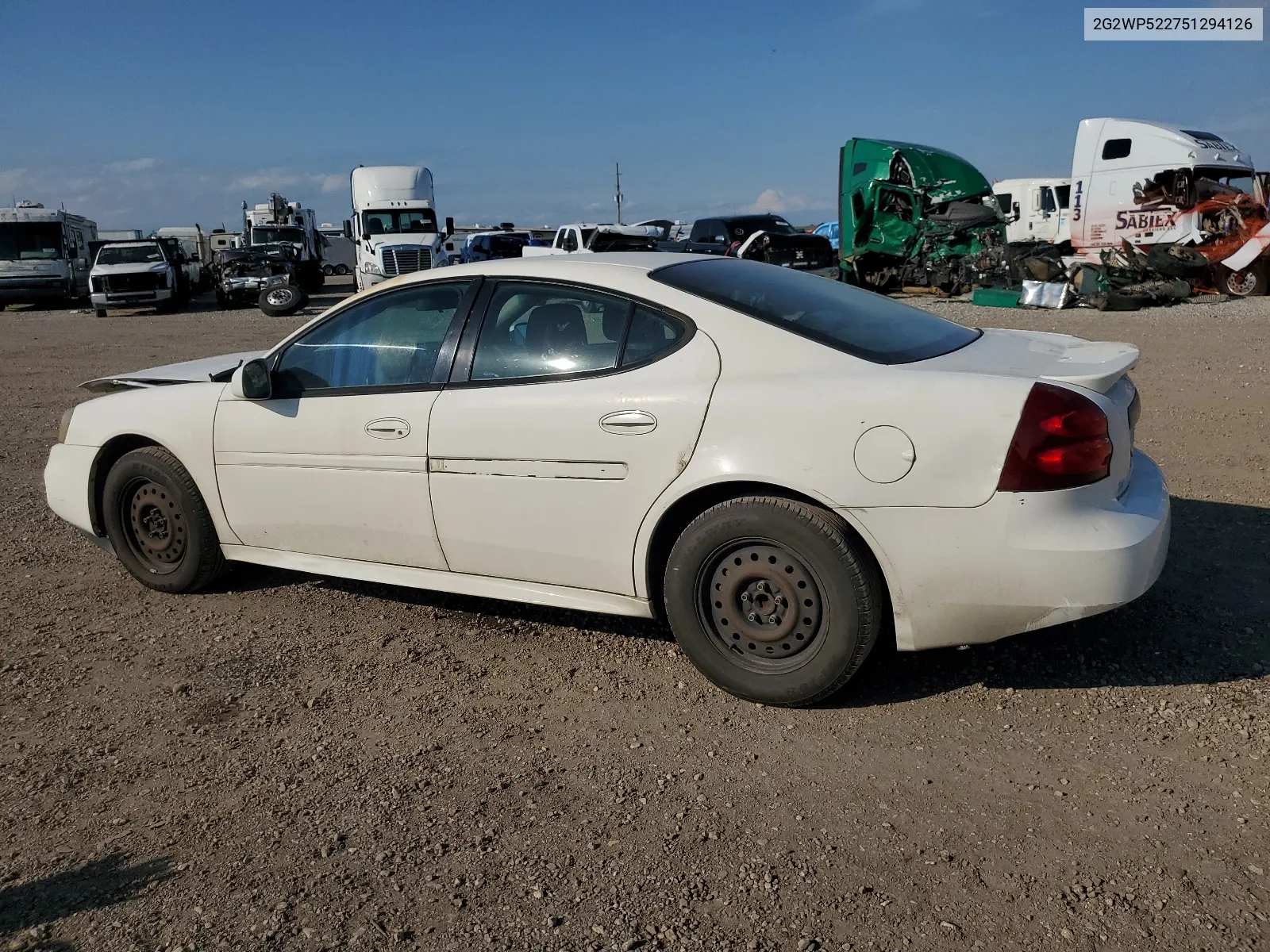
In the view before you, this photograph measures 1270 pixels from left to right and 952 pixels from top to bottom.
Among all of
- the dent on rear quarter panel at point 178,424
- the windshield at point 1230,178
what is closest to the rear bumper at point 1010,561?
the dent on rear quarter panel at point 178,424

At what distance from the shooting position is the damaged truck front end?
21156 mm

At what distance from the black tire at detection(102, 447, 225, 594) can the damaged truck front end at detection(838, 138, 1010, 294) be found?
19.1 meters

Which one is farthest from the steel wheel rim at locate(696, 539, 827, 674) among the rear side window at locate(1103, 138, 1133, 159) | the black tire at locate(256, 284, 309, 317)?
the black tire at locate(256, 284, 309, 317)

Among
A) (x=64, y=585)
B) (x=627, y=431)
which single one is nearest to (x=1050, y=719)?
(x=627, y=431)

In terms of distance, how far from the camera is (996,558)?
3.07 m

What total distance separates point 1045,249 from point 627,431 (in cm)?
1975

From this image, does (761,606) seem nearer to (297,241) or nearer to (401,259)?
(401,259)

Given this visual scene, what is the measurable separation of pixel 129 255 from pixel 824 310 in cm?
2675

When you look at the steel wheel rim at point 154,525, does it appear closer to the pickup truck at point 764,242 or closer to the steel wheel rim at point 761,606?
the steel wheel rim at point 761,606

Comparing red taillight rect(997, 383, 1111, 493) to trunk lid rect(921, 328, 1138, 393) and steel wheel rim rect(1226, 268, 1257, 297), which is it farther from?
steel wheel rim rect(1226, 268, 1257, 297)

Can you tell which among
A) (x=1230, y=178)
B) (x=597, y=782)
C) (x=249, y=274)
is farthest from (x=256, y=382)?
(x=249, y=274)

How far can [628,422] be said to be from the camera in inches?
138

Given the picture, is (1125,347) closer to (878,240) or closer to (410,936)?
(410,936)

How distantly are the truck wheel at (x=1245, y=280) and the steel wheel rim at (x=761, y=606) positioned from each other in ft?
65.3
